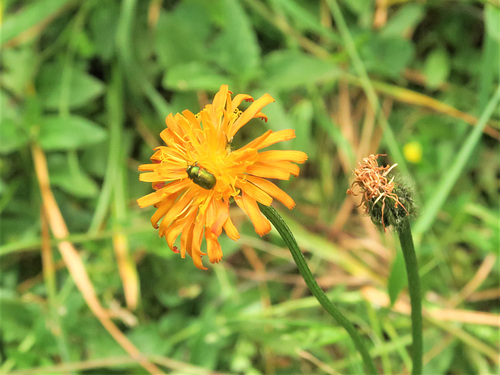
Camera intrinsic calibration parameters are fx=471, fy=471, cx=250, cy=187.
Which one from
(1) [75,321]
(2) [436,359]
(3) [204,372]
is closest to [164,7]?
(1) [75,321]

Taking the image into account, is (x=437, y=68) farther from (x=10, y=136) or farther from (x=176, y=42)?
(x=10, y=136)

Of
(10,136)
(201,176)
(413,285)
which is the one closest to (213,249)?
(201,176)

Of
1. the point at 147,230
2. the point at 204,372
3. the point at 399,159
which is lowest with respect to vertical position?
the point at 204,372

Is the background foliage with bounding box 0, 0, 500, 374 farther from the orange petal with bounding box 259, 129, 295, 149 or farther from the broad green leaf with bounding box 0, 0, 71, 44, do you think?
the orange petal with bounding box 259, 129, 295, 149

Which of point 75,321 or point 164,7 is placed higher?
point 164,7

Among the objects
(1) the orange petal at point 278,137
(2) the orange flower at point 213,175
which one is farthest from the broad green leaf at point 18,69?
(1) the orange petal at point 278,137

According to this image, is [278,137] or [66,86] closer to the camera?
[278,137]

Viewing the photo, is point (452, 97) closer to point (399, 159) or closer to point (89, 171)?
point (399, 159)
